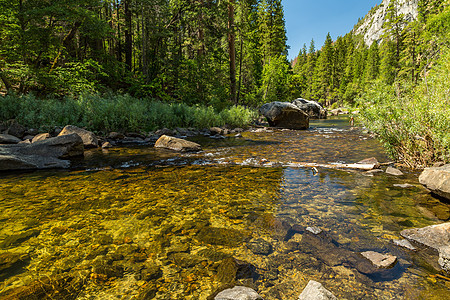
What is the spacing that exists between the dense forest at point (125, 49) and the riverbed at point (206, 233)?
9937 millimetres

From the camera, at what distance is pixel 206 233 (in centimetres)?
292

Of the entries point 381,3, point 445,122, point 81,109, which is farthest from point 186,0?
point 381,3

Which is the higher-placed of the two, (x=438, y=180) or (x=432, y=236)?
(x=438, y=180)

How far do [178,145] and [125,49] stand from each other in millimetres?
17054

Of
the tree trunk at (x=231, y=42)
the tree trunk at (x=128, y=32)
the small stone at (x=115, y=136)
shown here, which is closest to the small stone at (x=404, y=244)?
the small stone at (x=115, y=136)

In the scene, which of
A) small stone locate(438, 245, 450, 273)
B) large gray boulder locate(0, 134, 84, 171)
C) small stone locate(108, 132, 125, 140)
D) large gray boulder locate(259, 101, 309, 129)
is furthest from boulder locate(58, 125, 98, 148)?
large gray boulder locate(259, 101, 309, 129)

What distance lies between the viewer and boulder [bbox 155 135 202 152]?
876 cm

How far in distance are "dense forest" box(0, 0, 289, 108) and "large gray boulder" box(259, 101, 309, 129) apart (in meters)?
4.30

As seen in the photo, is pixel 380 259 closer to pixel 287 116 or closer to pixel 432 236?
pixel 432 236

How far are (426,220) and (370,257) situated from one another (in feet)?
5.30

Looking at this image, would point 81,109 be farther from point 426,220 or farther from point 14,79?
point 426,220

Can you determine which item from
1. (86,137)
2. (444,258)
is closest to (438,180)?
(444,258)

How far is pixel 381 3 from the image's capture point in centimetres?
14012

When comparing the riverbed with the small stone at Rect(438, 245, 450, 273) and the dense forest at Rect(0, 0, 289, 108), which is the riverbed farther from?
the dense forest at Rect(0, 0, 289, 108)
